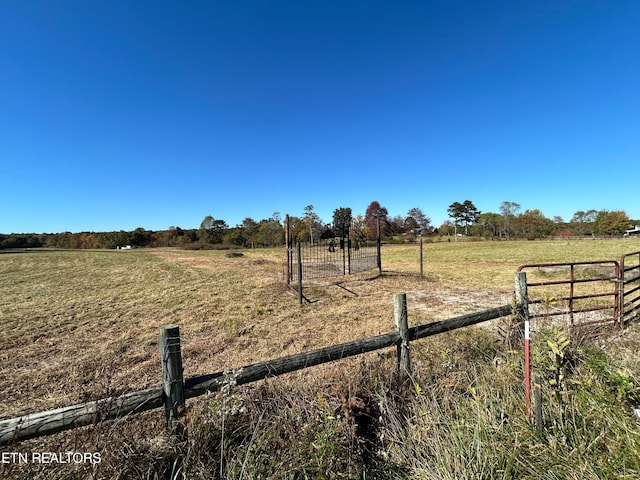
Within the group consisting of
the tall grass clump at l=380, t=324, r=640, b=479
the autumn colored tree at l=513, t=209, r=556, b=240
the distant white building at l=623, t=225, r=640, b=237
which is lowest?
the tall grass clump at l=380, t=324, r=640, b=479

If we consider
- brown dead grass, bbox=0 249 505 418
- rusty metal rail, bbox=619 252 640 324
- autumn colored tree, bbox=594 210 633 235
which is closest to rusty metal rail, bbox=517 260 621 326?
rusty metal rail, bbox=619 252 640 324

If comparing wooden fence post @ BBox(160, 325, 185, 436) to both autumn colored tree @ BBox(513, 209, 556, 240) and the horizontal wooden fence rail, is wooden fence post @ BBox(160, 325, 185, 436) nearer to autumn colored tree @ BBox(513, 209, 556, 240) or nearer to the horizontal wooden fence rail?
the horizontal wooden fence rail

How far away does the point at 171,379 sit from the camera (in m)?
1.98

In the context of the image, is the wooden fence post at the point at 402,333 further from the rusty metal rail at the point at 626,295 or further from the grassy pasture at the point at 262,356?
the rusty metal rail at the point at 626,295

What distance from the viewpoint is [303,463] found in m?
1.83

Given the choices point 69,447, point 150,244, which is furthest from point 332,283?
point 150,244

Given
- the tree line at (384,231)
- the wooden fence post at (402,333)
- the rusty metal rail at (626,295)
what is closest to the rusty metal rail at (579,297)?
the rusty metal rail at (626,295)

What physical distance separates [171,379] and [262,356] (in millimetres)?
2606

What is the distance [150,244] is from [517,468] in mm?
62044

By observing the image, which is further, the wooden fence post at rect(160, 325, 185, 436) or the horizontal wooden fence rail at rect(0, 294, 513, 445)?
the wooden fence post at rect(160, 325, 185, 436)

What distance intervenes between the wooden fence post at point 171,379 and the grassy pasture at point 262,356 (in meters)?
0.13

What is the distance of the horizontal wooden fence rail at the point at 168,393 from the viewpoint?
155 centimetres

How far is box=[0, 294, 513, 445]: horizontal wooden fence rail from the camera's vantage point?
155cm

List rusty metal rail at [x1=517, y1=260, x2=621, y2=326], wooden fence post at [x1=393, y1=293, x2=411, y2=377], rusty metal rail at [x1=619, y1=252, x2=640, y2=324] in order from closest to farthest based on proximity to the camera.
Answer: wooden fence post at [x1=393, y1=293, x2=411, y2=377], rusty metal rail at [x1=517, y1=260, x2=621, y2=326], rusty metal rail at [x1=619, y1=252, x2=640, y2=324]
